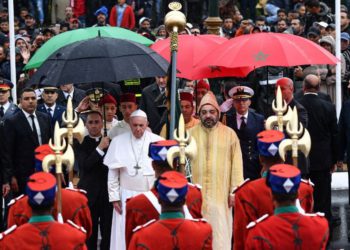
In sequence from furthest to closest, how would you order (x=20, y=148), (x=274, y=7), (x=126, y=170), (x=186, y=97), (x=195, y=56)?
(x=274, y=7) < (x=195, y=56) < (x=20, y=148) < (x=186, y=97) < (x=126, y=170)

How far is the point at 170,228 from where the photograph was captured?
38.2 feet

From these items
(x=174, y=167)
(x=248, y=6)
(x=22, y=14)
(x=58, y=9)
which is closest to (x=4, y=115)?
(x=174, y=167)

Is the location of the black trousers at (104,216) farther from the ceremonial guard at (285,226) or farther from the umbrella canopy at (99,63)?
the ceremonial guard at (285,226)

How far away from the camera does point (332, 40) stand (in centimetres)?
2295

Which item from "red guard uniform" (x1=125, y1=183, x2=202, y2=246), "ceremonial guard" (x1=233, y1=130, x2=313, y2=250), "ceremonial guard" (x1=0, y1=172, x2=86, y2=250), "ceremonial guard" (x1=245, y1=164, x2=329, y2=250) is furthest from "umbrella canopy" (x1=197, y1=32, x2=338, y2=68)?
"ceremonial guard" (x1=0, y1=172, x2=86, y2=250)

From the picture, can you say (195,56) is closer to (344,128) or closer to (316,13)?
(344,128)

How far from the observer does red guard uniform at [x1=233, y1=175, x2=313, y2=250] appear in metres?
13.3

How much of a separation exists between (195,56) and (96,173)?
2207mm

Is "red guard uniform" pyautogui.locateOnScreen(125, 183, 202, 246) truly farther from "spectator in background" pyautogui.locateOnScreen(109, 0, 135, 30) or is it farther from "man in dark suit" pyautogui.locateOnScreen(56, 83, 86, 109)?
"spectator in background" pyautogui.locateOnScreen(109, 0, 135, 30)

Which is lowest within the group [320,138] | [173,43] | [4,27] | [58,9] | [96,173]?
[96,173]

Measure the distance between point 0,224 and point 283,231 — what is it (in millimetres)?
6921

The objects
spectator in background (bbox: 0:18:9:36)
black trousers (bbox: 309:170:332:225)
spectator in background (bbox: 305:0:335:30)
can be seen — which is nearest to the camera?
black trousers (bbox: 309:170:332:225)

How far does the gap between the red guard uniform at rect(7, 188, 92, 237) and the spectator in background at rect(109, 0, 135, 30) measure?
13644 millimetres

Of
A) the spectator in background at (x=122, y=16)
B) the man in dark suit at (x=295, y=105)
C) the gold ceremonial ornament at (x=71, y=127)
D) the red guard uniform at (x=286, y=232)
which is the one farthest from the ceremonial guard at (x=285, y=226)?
the spectator in background at (x=122, y=16)
